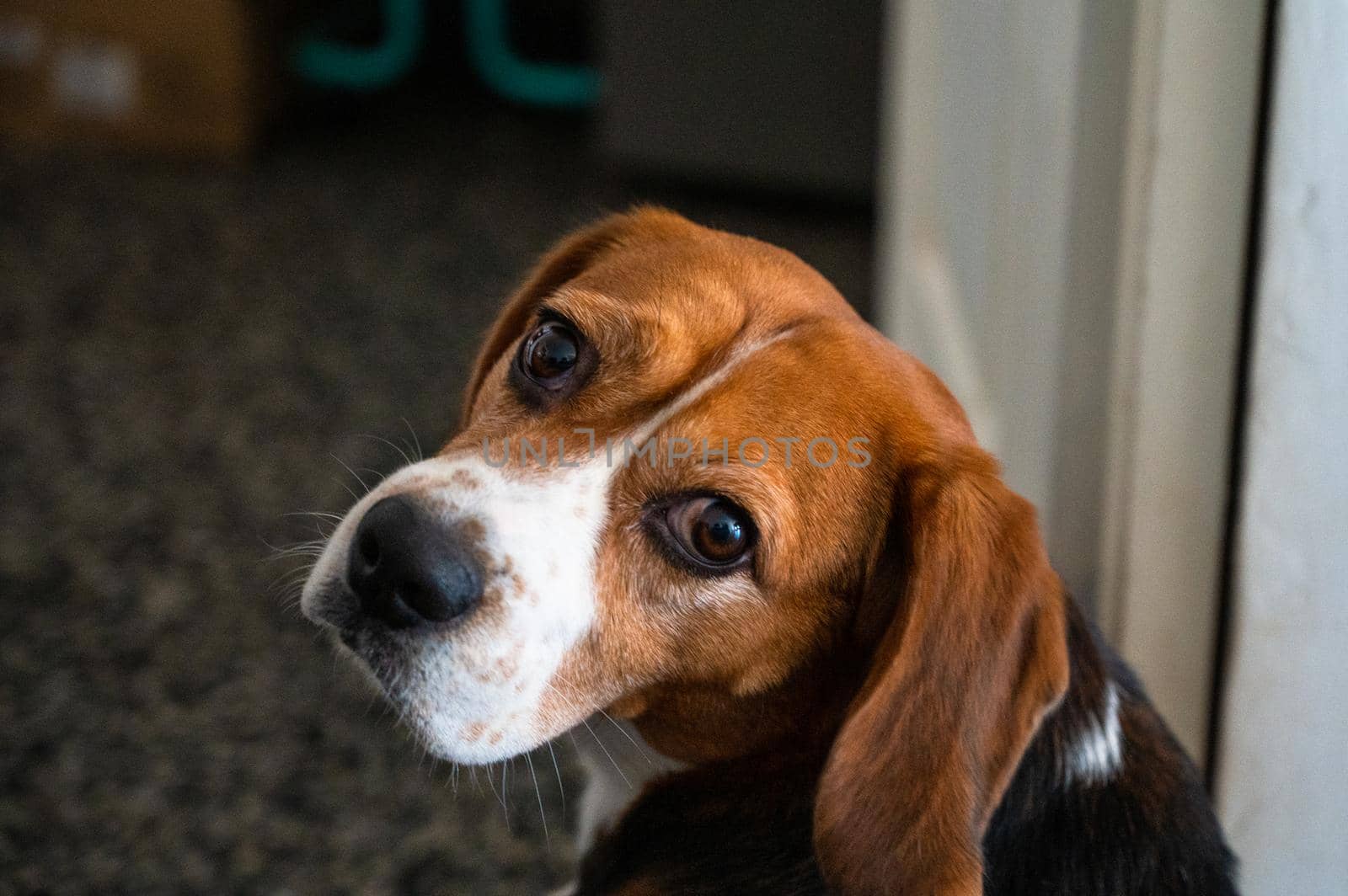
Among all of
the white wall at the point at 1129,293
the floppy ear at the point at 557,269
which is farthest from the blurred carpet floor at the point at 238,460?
the white wall at the point at 1129,293

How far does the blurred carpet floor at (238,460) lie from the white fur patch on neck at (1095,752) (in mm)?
566

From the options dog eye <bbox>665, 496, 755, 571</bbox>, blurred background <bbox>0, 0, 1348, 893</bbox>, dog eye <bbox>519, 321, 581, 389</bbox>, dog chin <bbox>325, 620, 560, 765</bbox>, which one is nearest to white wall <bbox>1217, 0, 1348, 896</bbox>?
blurred background <bbox>0, 0, 1348, 893</bbox>

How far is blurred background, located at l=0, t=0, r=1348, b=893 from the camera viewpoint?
1400 mm

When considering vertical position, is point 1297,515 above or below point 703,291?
below

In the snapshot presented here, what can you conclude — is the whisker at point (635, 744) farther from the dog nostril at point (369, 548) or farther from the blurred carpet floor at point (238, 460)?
the dog nostril at point (369, 548)

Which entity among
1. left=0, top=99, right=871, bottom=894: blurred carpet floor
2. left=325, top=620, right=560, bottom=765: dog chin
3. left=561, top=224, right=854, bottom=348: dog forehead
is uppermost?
left=561, top=224, right=854, bottom=348: dog forehead

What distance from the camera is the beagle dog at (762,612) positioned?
1081mm

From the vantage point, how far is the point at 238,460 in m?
2.66

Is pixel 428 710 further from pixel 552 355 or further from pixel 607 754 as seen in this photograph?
pixel 552 355

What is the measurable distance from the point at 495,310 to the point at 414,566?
215 cm

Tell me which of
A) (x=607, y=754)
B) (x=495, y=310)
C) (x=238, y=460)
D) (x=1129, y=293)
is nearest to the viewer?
(x=607, y=754)

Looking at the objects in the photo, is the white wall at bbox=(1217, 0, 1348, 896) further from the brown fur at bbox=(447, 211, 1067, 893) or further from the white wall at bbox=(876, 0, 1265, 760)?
the brown fur at bbox=(447, 211, 1067, 893)

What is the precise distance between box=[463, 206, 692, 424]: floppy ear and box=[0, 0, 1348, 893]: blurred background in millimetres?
451

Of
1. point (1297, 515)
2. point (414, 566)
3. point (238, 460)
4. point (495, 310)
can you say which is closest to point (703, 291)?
point (414, 566)
